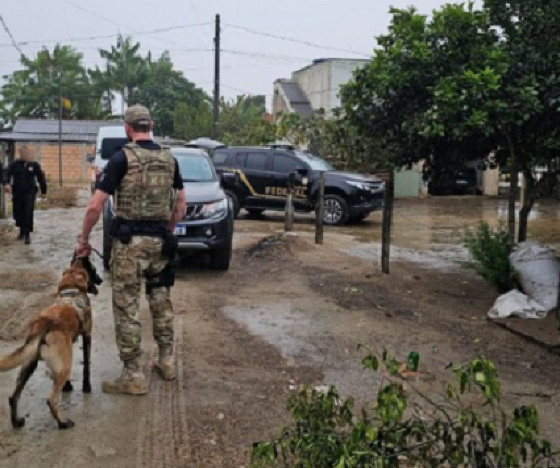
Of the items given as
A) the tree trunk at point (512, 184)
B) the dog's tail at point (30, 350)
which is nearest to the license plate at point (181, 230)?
the tree trunk at point (512, 184)

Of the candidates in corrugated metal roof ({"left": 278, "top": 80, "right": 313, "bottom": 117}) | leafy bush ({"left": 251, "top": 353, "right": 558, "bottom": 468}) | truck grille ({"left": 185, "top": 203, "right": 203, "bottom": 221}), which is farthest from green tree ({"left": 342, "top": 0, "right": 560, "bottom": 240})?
corrugated metal roof ({"left": 278, "top": 80, "right": 313, "bottom": 117})

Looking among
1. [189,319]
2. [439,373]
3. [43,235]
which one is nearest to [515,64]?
[439,373]

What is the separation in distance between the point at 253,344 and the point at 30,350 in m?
2.52

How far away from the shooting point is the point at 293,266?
34.2ft

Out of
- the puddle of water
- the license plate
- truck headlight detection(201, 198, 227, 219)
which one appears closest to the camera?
the license plate

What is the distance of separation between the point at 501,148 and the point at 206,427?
6.42 meters

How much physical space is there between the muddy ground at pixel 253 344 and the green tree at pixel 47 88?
48.5 metres

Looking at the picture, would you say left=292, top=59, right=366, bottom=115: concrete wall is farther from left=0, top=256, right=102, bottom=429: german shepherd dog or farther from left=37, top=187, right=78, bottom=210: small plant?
left=0, top=256, right=102, bottom=429: german shepherd dog

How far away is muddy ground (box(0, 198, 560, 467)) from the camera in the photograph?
14.1 feet

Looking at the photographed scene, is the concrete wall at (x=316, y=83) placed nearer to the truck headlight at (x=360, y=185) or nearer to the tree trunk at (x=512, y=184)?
the truck headlight at (x=360, y=185)

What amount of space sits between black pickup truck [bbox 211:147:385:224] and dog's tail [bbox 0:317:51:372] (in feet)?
41.8

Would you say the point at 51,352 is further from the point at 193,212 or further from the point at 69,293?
the point at 193,212

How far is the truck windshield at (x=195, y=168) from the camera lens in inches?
419

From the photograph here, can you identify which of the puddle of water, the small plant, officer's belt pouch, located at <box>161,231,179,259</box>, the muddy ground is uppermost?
officer's belt pouch, located at <box>161,231,179,259</box>
